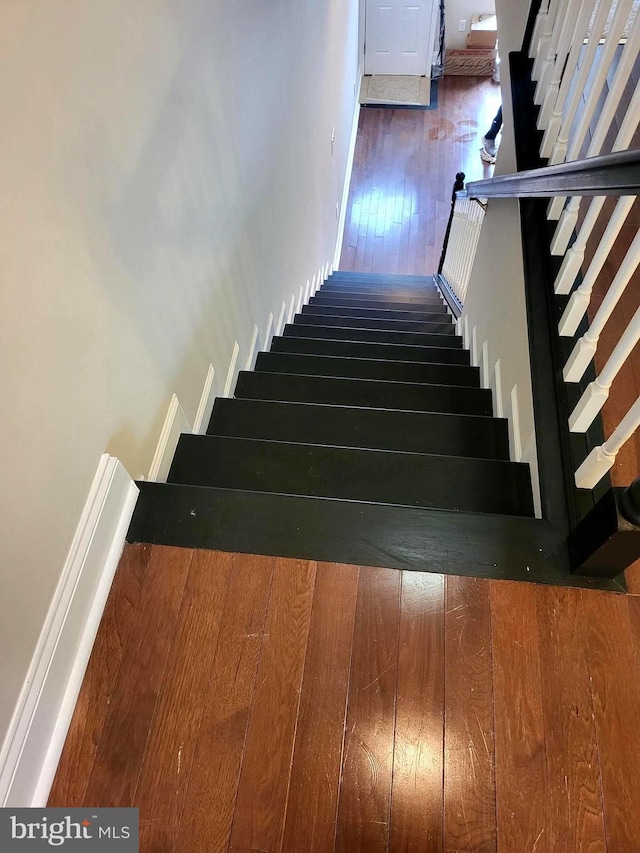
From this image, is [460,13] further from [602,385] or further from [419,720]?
[419,720]

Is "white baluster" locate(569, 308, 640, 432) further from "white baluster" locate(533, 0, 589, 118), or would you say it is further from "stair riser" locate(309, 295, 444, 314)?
"stair riser" locate(309, 295, 444, 314)

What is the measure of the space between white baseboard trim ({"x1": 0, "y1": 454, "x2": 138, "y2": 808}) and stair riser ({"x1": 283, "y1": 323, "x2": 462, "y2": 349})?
188 cm

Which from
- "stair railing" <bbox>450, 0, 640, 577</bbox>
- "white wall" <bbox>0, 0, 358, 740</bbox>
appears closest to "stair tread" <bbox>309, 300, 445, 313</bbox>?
"stair railing" <bbox>450, 0, 640, 577</bbox>

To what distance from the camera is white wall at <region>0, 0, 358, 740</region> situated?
2.56 feet

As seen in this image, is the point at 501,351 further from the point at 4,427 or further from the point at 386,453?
the point at 4,427

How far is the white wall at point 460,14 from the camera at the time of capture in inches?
252

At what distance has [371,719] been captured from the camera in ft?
3.37

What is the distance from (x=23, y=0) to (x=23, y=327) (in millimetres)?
441

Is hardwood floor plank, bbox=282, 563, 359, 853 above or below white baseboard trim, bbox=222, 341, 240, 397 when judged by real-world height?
below

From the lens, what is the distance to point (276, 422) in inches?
70.7

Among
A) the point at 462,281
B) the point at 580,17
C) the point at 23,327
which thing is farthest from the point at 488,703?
the point at 462,281

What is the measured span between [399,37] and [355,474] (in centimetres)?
748

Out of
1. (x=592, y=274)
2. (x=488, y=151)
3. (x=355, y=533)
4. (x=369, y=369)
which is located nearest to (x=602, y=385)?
(x=592, y=274)

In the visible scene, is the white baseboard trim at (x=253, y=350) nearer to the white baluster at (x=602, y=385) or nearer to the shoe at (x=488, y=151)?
the white baluster at (x=602, y=385)
